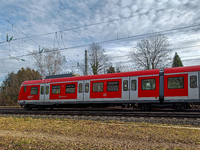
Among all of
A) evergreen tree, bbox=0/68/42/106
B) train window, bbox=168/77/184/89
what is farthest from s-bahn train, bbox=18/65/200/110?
evergreen tree, bbox=0/68/42/106

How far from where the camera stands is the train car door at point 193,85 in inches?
461

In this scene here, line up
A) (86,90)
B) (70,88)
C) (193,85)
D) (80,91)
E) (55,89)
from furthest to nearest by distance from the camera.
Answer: (55,89), (70,88), (80,91), (86,90), (193,85)

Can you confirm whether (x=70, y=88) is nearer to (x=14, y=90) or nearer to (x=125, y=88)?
(x=125, y=88)

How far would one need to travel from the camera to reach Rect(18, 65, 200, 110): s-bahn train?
12.1 metres

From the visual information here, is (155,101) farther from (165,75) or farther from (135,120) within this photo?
(135,120)

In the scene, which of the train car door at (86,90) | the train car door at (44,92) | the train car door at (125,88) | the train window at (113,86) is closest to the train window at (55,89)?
the train car door at (44,92)

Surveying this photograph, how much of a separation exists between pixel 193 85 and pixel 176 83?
1.03m

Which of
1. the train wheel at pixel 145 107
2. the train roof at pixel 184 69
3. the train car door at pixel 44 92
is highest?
the train roof at pixel 184 69

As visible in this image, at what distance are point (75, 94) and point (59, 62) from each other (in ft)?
76.8

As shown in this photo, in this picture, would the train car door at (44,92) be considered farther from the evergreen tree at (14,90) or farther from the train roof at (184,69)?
the evergreen tree at (14,90)

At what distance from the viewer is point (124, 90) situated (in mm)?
14164

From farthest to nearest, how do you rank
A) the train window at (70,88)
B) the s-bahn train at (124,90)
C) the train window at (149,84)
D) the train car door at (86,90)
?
the train window at (70,88)
the train car door at (86,90)
the train window at (149,84)
the s-bahn train at (124,90)

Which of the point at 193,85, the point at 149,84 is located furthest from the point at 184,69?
the point at 149,84

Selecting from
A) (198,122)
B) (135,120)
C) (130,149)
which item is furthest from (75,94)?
(130,149)
